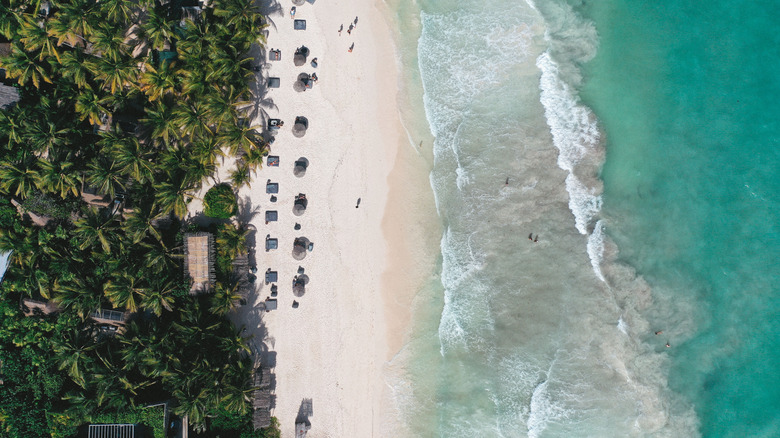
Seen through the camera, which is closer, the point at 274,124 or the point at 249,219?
the point at 274,124

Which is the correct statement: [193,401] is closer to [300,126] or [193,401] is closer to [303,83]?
[300,126]

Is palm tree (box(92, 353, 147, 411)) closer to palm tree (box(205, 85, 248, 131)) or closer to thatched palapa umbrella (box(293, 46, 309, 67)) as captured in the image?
palm tree (box(205, 85, 248, 131))

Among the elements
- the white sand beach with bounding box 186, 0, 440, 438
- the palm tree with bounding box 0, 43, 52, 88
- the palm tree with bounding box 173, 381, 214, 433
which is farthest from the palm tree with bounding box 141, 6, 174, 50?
the palm tree with bounding box 173, 381, 214, 433

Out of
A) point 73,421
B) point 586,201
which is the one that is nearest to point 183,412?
point 73,421

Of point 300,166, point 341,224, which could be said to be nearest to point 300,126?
point 300,166

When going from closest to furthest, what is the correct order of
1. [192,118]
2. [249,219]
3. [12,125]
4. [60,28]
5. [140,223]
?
[60,28] → [12,125] → [192,118] → [140,223] → [249,219]
